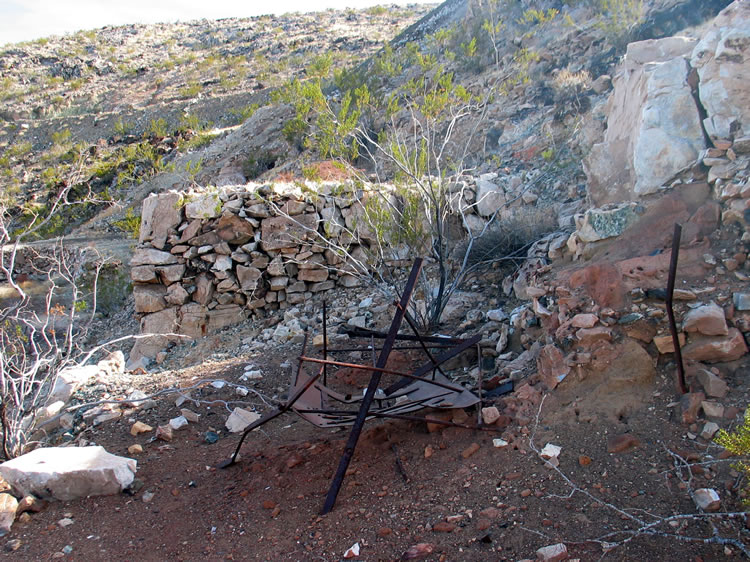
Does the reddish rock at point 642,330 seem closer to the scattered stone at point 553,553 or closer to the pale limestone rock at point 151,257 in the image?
the scattered stone at point 553,553

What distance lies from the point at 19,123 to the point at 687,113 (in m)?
29.2

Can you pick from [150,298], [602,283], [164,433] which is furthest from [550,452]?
[150,298]

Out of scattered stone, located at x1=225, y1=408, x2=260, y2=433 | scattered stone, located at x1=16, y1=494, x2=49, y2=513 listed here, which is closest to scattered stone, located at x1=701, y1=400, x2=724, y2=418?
scattered stone, located at x1=225, y1=408, x2=260, y2=433

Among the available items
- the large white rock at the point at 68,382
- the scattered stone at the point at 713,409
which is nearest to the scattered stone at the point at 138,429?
the large white rock at the point at 68,382

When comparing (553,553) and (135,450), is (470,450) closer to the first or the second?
(553,553)

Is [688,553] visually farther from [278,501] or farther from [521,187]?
[521,187]

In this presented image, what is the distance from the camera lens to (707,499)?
226 centimetres

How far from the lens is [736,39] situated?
420 centimetres

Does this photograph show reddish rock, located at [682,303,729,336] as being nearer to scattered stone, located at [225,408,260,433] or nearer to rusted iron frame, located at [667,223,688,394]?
rusted iron frame, located at [667,223,688,394]

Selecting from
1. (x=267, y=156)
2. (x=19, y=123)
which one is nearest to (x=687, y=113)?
(x=267, y=156)

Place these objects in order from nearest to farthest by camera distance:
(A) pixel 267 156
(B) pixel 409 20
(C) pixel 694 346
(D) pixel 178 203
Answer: (C) pixel 694 346
(D) pixel 178 203
(A) pixel 267 156
(B) pixel 409 20

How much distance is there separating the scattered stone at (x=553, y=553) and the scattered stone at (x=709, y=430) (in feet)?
3.20

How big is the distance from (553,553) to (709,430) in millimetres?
1070

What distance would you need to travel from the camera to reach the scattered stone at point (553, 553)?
7.18ft
